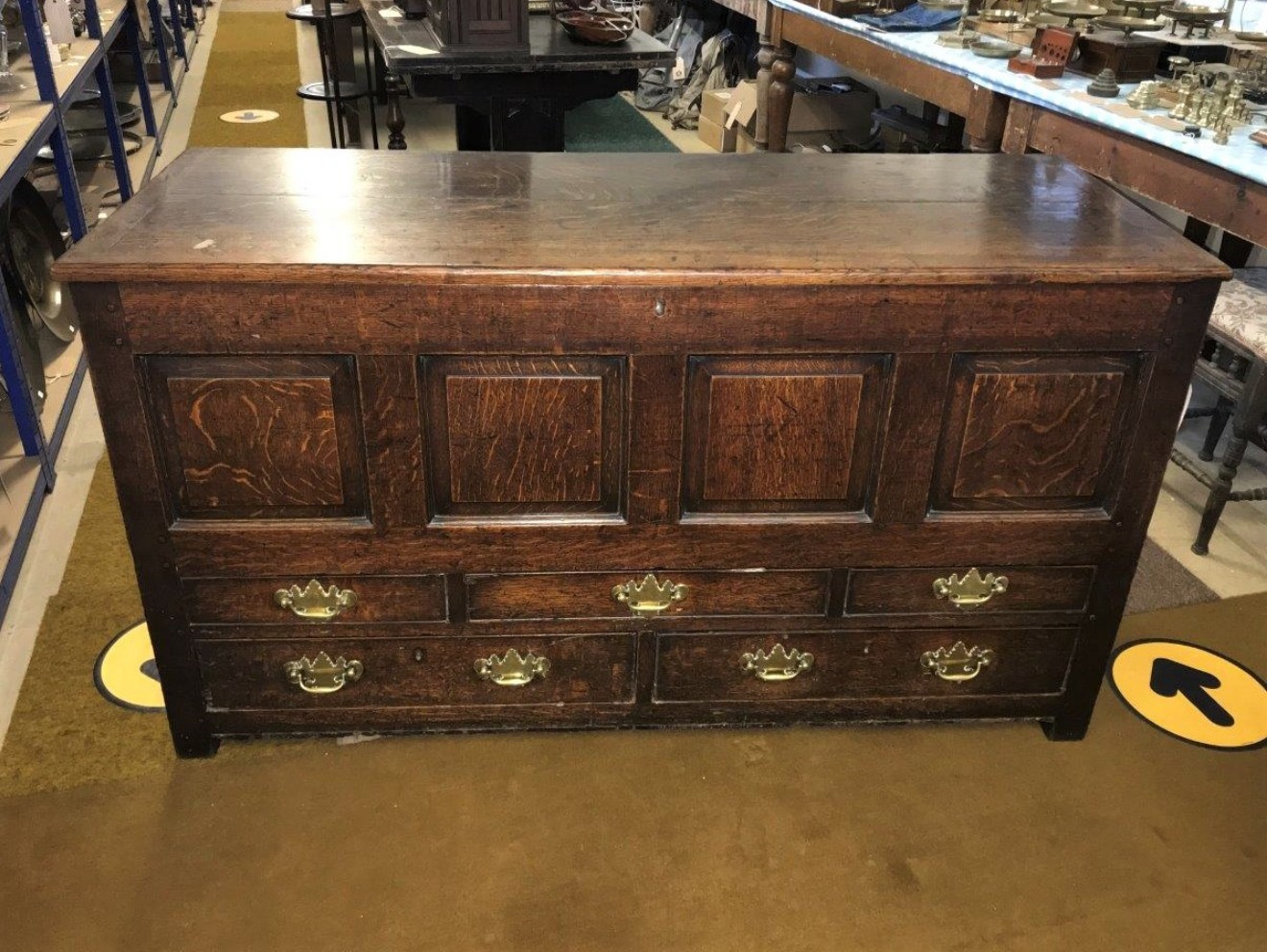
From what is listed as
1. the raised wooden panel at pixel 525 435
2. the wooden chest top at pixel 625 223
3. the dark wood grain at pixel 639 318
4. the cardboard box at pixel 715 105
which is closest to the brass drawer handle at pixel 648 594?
the raised wooden panel at pixel 525 435

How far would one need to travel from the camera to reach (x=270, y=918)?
1.62 meters

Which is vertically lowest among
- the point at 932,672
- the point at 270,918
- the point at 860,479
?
the point at 270,918

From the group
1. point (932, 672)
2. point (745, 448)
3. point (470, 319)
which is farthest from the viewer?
point (932, 672)

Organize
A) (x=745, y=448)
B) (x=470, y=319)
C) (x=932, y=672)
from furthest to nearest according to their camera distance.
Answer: (x=932, y=672), (x=745, y=448), (x=470, y=319)

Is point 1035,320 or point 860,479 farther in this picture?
point 860,479

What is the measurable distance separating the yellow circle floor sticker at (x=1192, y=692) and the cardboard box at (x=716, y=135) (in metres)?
3.80

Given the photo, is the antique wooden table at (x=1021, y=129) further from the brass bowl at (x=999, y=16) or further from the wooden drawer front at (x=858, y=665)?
the wooden drawer front at (x=858, y=665)

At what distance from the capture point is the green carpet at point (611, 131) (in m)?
5.90

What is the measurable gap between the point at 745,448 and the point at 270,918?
1.01 metres

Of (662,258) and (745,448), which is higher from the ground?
(662,258)

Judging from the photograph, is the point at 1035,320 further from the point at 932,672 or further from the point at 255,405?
the point at 255,405

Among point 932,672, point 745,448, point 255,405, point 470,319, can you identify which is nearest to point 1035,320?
point 745,448

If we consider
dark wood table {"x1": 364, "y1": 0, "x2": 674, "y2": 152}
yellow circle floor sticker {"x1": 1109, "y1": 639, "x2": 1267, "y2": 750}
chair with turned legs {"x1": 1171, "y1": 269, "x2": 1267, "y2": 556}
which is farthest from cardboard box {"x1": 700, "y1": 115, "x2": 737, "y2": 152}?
yellow circle floor sticker {"x1": 1109, "y1": 639, "x2": 1267, "y2": 750}

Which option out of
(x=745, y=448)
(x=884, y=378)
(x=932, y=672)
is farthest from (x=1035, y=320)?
(x=932, y=672)
